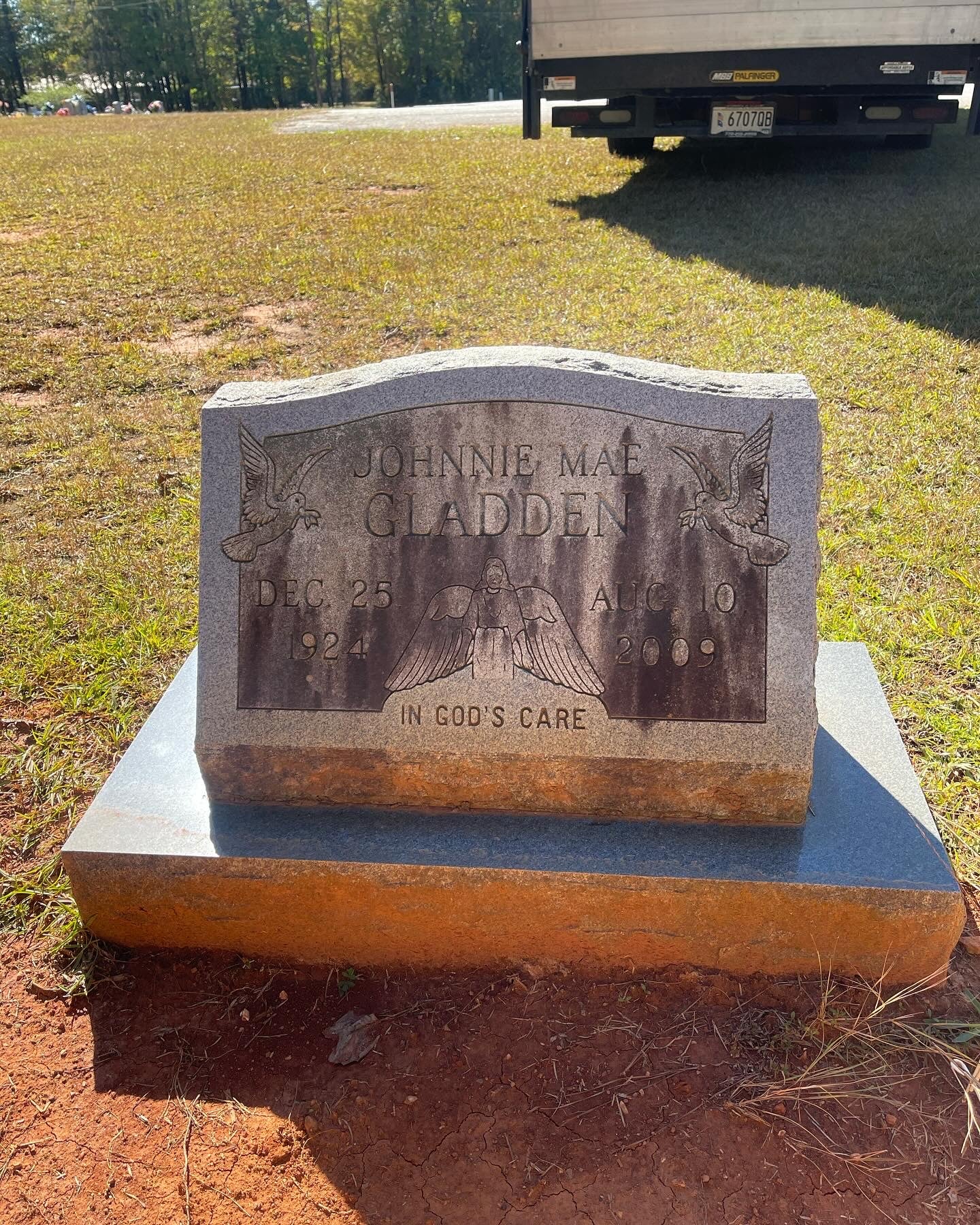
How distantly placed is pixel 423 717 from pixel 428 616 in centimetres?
27

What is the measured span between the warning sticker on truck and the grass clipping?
8.04 m

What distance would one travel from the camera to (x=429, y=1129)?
2.27 m

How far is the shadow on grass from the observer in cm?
724

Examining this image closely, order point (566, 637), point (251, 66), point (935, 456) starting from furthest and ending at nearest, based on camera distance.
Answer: point (251, 66) → point (935, 456) → point (566, 637)

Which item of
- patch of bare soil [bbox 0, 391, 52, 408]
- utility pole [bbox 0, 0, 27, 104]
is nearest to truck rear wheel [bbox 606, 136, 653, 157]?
patch of bare soil [bbox 0, 391, 52, 408]

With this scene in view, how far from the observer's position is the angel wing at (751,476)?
7.98ft

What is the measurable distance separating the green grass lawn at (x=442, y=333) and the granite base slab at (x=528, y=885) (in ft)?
1.37

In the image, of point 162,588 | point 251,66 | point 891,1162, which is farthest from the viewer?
point 251,66

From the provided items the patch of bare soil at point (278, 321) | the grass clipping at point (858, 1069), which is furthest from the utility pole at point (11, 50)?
the grass clipping at point (858, 1069)

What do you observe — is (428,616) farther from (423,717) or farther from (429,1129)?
(429,1129)

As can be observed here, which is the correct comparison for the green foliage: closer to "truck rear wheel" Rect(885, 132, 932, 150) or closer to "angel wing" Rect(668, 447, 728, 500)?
A: "truck rear wheel" Rect(885, 132, 932, 150)

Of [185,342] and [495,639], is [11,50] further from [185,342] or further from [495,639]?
[495,639]

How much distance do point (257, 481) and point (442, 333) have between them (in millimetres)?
4712

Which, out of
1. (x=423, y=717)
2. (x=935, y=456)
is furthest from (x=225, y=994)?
(x=935, y=456)
